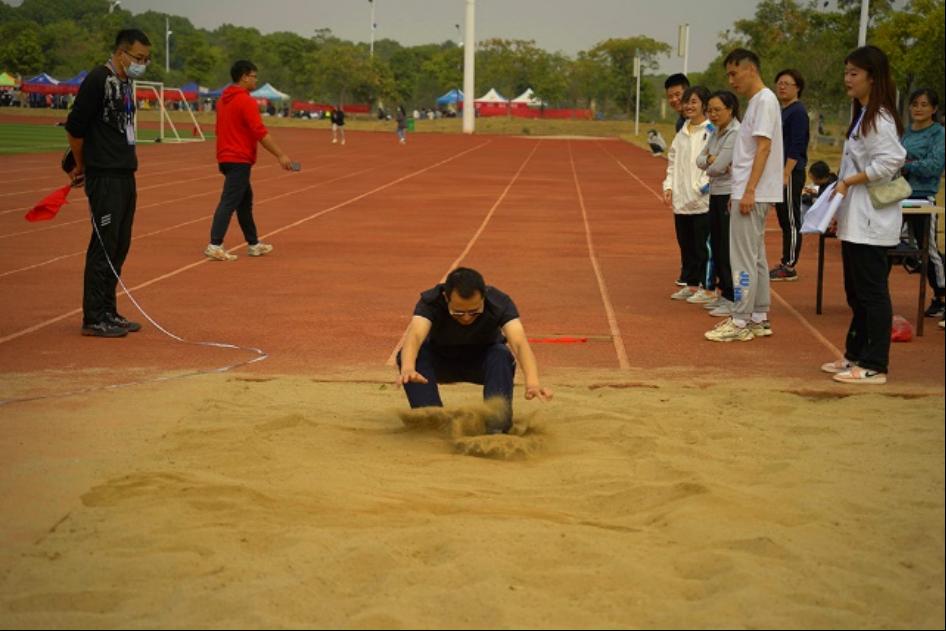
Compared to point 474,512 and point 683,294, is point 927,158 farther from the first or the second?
point 474,512

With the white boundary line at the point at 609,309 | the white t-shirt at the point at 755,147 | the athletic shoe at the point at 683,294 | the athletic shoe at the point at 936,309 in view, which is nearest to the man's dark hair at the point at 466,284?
the white boundary line at the point at 609,309

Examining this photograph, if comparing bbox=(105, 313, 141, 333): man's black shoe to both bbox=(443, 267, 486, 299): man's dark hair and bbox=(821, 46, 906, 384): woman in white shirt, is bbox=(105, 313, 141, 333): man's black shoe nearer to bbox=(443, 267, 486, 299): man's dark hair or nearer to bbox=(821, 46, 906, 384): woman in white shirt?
bbox=(443, 267, 486, 299): man's dark hair

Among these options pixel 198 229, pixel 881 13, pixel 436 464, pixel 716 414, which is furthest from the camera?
pixel 881 13

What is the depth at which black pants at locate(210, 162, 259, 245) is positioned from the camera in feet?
39.3

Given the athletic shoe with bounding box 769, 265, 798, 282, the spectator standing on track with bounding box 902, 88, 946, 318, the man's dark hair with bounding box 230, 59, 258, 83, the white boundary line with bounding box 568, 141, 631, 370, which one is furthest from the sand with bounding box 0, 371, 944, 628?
the man's dark hair with bounding box 230, 59, 258, 83

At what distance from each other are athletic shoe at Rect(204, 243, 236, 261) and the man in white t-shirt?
5.61m

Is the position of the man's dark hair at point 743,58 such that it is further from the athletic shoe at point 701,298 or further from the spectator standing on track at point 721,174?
the athletic shoe at point 701,298

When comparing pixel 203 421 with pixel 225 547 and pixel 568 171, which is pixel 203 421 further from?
pixel 568 171

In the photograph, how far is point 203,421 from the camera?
19.8ft

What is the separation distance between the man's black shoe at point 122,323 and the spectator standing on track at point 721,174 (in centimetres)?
423

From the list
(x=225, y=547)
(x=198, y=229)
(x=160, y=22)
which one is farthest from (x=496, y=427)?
(x=160, y=22)

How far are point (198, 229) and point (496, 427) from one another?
10027mm

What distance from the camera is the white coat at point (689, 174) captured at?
31.3 ft

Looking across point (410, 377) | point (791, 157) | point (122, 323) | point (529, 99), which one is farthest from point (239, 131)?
point (529, 99)
